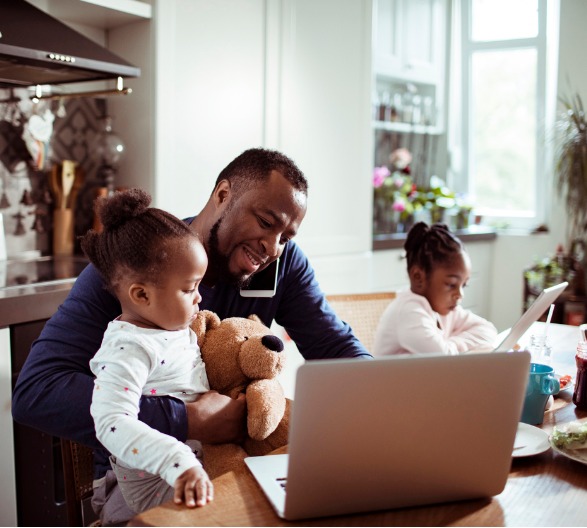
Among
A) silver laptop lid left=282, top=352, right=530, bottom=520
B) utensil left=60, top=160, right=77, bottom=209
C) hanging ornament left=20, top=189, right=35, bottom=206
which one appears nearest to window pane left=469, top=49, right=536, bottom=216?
utensil left=60, top=160, right=77, bottom=209

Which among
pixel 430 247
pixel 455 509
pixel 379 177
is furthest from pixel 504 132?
pixel 455 509

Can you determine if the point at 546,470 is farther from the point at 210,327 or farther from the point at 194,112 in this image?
the point at 194,112

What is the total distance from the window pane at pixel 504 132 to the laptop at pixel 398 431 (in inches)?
170

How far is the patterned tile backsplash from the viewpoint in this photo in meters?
2.58

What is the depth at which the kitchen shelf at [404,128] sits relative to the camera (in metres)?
4.54

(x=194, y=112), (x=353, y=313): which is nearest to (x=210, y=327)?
(x=353, y=313)

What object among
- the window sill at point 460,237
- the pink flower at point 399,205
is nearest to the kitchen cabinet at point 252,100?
the window sill at point 460,237

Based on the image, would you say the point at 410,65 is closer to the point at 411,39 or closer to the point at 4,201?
the point at 411,39

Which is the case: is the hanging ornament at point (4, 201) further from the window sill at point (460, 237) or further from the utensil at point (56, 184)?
the window sill at point (460, 237)

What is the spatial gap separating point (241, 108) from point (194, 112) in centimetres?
26

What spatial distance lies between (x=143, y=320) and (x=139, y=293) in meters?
0.06

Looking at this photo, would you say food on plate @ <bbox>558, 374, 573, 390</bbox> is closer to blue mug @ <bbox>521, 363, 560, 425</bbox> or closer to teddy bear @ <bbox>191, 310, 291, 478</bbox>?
blue mug @ <bbox>521, 363, 560, 425</bbox>

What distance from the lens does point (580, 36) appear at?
4590mm

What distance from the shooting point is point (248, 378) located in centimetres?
135
